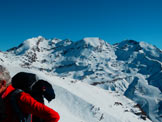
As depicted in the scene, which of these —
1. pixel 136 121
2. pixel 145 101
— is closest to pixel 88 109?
pixel 136 121

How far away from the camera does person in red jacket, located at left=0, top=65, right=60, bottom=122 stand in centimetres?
259

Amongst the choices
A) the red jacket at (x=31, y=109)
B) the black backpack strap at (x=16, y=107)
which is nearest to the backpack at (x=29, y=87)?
the black backpack strap at (x=16, y=107)

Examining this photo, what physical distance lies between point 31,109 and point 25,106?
12 cm

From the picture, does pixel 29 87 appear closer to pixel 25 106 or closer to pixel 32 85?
pixel 32 85

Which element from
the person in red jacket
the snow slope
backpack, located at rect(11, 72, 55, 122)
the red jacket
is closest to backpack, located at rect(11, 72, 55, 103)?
backpack, located at rect(11, 72, 55, 122)

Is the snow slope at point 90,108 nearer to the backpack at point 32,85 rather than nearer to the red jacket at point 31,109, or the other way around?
the backpack at point 32,85

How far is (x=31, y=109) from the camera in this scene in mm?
2596

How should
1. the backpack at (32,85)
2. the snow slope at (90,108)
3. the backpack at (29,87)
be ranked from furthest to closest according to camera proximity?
the snow slope at (90,108)
the backpack at (32,85)
the backpack at (29,87)

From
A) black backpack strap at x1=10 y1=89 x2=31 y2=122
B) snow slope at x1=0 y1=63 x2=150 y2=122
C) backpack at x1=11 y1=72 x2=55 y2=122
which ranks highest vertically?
snow slope at x1=0 y1=63 x2=150 y2=122

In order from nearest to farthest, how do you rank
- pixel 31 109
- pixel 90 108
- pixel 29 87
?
pixel 31 109 < pixel 29 87 < pixel 90 108

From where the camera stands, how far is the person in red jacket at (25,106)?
8.49 ft

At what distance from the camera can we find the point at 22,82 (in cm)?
323

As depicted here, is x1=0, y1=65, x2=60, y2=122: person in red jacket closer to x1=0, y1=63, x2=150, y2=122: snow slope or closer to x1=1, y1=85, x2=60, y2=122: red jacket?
x1=1, y1=85, x2=60, y2=122: red jacket

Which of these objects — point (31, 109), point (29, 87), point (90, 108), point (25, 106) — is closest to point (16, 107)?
point (25, 106)
